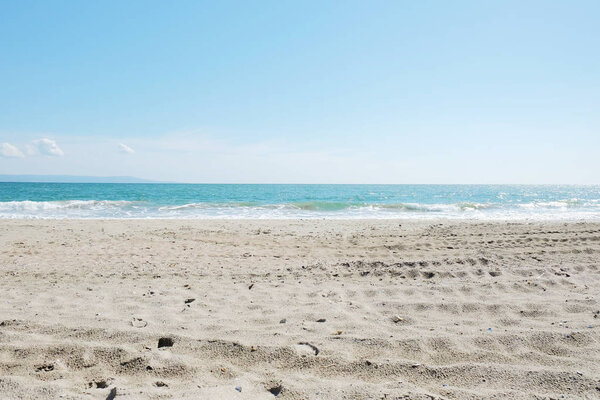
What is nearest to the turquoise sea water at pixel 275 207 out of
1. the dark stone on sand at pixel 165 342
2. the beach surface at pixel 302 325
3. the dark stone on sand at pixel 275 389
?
the beach surface at pixel 302 325

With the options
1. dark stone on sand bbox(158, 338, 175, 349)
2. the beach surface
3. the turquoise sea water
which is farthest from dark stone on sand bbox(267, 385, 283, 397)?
the turquoise sea water

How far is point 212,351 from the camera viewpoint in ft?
9.64

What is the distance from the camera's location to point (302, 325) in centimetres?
348

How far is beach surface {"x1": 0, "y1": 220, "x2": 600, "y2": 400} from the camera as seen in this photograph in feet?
8.00

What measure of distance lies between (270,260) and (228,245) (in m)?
2.04

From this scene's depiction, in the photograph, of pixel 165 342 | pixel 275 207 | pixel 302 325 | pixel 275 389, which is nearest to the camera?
pixel 275 389

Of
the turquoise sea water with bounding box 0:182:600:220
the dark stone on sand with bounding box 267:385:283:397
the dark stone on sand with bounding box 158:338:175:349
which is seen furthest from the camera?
the turquoise sea water with bounding box 0:182:600:220

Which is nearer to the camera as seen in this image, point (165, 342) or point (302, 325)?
point (165, 342)

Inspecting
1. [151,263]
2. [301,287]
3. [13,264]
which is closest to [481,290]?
[301,287]

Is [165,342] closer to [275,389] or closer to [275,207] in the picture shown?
[275,389]

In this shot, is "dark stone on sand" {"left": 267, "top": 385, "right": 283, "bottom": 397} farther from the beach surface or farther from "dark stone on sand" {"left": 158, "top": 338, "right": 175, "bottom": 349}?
"dark stone on sand" {"left": 158, "top": 338, "right": 175, "bottom": 349}

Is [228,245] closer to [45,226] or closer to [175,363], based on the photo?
[175,363]

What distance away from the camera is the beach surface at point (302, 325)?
2439 millimetres

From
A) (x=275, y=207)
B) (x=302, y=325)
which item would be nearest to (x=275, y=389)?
(x=302, y=325)
